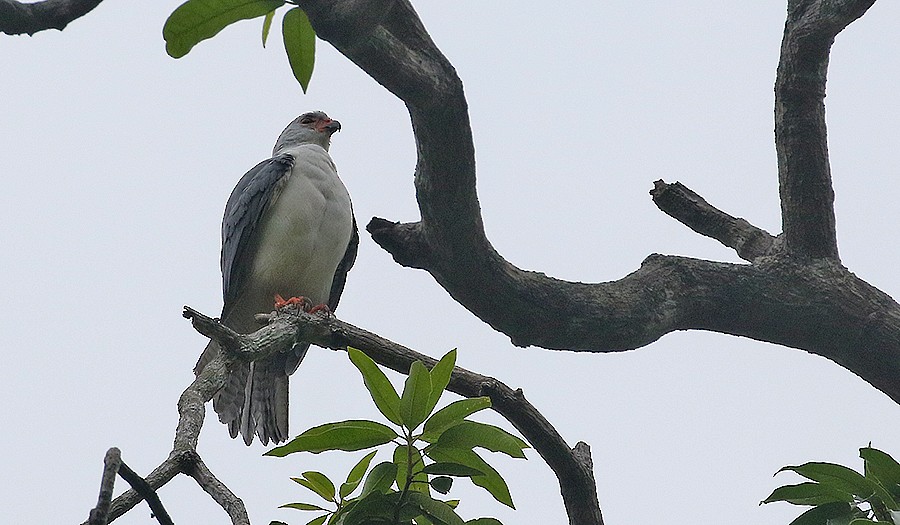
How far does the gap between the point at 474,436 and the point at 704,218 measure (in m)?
2.70

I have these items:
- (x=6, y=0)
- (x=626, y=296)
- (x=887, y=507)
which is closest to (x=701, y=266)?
(x=626, y=296)

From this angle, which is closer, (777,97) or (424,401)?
(424,401)

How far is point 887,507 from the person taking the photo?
2148 millimetres

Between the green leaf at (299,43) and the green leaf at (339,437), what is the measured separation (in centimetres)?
80

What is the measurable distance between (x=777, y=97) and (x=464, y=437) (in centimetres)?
257

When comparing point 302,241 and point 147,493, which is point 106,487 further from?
point 302,241

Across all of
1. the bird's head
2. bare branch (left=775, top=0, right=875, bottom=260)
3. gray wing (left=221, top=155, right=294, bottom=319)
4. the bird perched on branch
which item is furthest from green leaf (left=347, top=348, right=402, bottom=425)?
the bird's head

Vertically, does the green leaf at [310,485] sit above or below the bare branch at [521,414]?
below

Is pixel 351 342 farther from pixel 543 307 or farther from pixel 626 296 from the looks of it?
pixel 626 296

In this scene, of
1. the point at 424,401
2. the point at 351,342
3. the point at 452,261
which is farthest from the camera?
the point at 452,261

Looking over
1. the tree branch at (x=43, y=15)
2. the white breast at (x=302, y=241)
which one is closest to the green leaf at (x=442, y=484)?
the tree branch at (x=43, y=15)

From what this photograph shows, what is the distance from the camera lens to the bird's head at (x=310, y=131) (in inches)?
275

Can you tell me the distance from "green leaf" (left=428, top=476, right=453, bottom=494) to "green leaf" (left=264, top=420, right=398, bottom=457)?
0.14 metres

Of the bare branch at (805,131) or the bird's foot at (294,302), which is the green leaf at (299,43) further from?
the bird's foot at (294,302)
